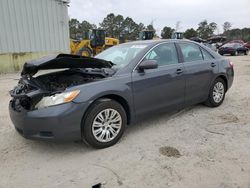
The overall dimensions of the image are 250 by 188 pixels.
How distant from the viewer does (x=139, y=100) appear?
158 inches

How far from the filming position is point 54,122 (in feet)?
10.7

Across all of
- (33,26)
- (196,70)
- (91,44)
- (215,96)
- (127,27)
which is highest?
(127,27)

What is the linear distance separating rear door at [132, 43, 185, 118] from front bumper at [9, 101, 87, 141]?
101 centimetres

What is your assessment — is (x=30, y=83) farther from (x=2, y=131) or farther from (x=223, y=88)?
(x=223, y=88)

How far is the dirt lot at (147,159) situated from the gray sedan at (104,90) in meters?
0.32

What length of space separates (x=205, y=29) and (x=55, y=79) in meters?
63.2

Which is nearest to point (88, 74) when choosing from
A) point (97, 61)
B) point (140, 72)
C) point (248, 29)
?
point (97, 61)

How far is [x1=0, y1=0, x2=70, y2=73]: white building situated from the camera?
1264 centimetres

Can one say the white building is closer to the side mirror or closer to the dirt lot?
the dirt lot

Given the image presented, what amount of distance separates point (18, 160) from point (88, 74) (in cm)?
152

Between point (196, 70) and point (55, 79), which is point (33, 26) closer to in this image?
point (55, 79)

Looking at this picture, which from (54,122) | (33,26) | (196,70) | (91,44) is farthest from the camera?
(91,44)

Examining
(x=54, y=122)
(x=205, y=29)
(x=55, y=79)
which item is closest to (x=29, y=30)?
(x=55, y=79)

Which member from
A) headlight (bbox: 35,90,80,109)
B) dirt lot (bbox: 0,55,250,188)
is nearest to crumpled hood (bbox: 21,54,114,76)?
headlight (bbox: 35,90,80,109)
